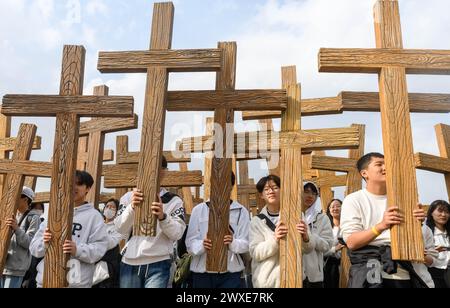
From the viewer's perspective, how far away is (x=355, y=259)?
11.5 feet

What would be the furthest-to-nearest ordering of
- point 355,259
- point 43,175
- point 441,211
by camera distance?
1. point 441,211
2. point 43,175
3. point 355,259

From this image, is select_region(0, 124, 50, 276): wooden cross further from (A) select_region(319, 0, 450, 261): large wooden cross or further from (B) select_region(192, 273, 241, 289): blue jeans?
(A) select_region(319, 0, 450, 261): large wooden cross

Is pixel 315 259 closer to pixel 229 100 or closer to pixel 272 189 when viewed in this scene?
pixel 272 189

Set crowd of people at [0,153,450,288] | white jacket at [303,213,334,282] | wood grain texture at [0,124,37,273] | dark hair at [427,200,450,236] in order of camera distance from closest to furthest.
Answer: crowd of people at [0,153,450,288] < white jacket at [303,213,334,282] < wood grain texture at [0,124,37,273] < dark hair at [427,200,450,236]

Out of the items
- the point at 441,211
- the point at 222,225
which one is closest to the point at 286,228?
the point at 222,225

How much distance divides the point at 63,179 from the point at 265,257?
73.7 inches

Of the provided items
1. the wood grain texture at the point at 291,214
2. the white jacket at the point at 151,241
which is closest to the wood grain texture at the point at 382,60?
the wood grain texture at the point at 291,214

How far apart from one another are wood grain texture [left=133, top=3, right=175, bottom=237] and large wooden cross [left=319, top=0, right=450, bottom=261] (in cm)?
133

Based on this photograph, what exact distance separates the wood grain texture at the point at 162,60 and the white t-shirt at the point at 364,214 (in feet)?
5.16

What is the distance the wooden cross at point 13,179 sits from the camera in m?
4.98

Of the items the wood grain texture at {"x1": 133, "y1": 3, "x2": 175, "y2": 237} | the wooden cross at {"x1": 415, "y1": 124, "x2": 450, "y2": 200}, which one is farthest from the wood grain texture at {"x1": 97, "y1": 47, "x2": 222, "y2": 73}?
the wooden cross at {"x1": 415, "y1": 124, "x2": 450, "y2": 200}

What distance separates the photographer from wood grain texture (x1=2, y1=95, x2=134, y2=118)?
13.3 feet
